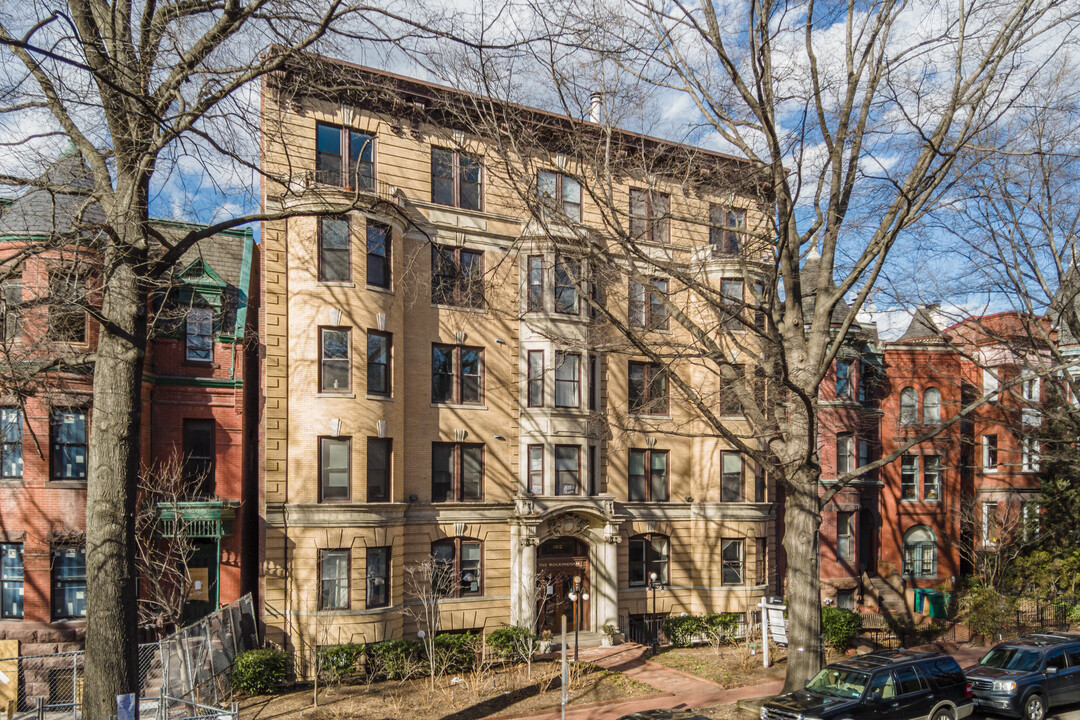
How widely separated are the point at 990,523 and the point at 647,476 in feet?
54.2

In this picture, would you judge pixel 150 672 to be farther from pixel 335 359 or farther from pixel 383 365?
pixel 383 365

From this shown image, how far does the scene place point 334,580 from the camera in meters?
20.4

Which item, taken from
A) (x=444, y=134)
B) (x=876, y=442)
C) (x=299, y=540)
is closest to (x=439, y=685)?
(x=299, y=540)

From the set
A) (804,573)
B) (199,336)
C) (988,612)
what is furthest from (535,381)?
(988,612)

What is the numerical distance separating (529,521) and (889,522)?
18177 millimetres

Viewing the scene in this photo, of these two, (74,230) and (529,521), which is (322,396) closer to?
(529,521)

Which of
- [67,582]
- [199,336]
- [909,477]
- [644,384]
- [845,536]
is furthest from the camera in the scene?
[909,477]

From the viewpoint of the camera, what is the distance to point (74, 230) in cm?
960

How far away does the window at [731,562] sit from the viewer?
26594 mm

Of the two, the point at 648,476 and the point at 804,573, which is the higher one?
the point at 648,476

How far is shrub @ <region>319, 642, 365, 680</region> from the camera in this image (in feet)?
62.1

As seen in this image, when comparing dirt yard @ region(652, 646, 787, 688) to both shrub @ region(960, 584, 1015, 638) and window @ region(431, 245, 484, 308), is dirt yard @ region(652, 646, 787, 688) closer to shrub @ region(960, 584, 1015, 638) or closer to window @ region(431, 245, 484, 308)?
shrub @ region(960, 584, 1015, 638)

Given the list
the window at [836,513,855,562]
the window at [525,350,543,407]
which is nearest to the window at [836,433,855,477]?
the window at [836,513,855,562]

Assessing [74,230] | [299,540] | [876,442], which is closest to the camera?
[74,230]
